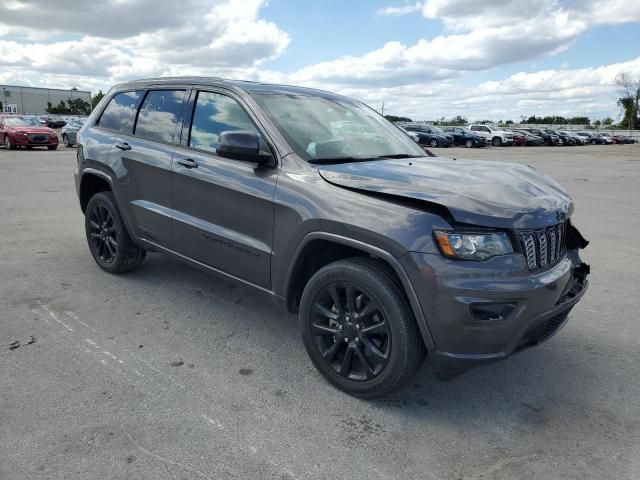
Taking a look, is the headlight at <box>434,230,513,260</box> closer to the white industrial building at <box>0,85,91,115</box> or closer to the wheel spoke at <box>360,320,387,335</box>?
the wheel spoke at <box>360,320,387,335</box>

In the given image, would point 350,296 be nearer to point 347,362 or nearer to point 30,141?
point 347,362

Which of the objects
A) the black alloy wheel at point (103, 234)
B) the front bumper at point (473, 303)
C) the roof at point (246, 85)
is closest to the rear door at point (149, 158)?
the roof at point (246, 85)

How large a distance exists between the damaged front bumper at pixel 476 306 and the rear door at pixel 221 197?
1144 mm

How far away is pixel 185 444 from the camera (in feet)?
8.77

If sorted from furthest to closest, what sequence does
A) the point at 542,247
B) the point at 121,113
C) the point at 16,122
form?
the point at 16,122 < the point at 121,113 < the point at 542,247

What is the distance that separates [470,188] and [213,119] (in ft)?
6.57

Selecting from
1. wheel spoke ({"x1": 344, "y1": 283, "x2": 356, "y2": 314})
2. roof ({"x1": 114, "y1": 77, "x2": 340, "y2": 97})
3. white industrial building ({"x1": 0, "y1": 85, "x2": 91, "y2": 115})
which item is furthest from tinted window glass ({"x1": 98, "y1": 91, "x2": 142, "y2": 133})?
white industrial building ({"x1": 0, "y1": 85, "x2": 91, "y2": 115})

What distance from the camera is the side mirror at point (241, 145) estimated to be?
10.9 feet

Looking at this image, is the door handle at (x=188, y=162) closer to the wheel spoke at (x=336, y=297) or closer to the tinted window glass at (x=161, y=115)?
the tinted window glass at (x=161, y=115)

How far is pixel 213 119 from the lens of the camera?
4.00 metres

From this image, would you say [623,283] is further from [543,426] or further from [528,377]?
[543,426]

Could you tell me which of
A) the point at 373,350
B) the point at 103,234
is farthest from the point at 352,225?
the point at 103,234

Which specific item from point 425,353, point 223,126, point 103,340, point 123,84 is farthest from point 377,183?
point 123,84

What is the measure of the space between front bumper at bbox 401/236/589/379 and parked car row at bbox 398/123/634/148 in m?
29.8
